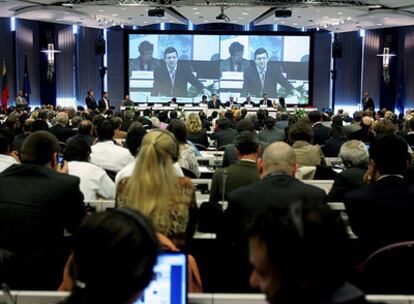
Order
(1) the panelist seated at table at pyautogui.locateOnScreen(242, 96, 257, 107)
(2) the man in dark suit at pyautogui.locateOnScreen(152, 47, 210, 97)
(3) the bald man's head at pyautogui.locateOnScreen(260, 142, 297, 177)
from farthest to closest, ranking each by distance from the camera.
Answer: (2) the man in dark suit at pyautogui.locateOnScreen(152, 47, 210, 97)
(1) the panelist seated at table at pyautogui.locateOnScreen(242, 96, 257, 107)
(3) the bald man's head at pyautogui.locateOnScreen(260, 142, 297, 177)

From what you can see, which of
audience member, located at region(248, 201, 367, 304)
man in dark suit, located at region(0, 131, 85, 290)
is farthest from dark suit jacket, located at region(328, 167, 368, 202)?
audience member, located at region(248, 201, 367, 304)

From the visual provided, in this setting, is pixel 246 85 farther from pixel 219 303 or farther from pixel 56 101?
pixel 219 303

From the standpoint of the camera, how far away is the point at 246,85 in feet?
79.0

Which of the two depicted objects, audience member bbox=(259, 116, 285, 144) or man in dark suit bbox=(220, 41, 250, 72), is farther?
man in dark suit bbox=(220, 41, 250, 72)

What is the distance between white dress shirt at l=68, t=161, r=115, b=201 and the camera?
4.39 meters

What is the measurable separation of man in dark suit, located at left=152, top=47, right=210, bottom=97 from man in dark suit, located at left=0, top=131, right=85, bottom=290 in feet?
68.4

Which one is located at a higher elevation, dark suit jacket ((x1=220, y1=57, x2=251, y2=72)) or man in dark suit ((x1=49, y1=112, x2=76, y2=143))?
dark suit jacket ((x1=220, y1=57, x2=251, y2=72))

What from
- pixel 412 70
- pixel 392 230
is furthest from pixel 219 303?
pixel 412 70

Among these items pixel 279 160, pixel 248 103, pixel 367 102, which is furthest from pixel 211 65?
pixel 279 160

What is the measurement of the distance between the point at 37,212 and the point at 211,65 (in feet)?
69.3

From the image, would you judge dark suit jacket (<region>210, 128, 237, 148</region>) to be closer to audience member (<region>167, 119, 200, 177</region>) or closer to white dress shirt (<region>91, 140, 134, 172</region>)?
audience member (<region>167, 119, 200, 177</region>)

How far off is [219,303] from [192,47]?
2250cm

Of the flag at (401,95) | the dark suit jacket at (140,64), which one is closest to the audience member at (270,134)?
the flag at (401,95)

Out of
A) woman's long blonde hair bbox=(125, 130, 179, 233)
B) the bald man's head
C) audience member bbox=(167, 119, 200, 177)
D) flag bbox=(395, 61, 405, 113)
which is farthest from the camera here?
flag bbox=(395, 61, 405, 113)
